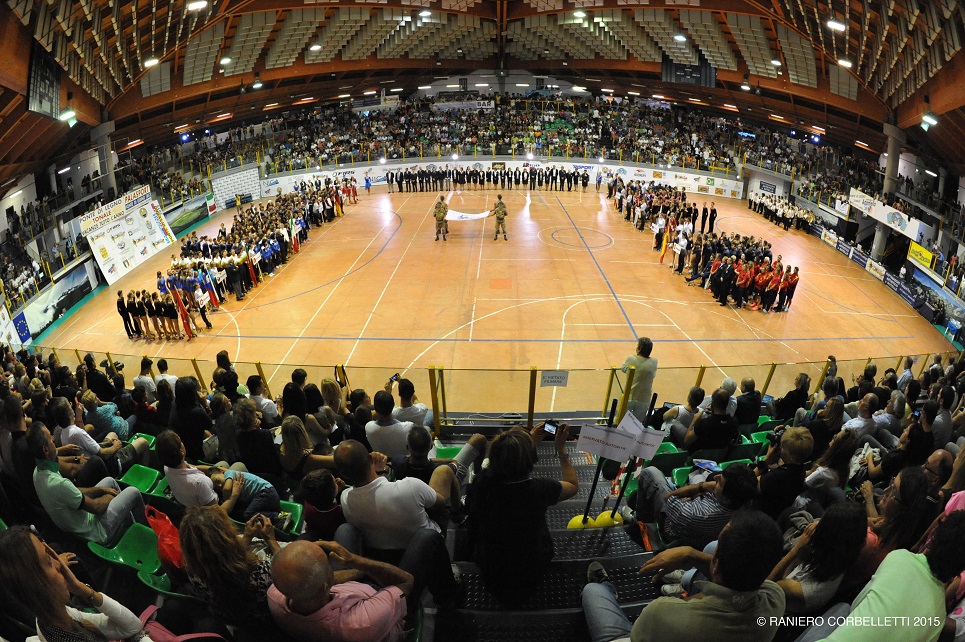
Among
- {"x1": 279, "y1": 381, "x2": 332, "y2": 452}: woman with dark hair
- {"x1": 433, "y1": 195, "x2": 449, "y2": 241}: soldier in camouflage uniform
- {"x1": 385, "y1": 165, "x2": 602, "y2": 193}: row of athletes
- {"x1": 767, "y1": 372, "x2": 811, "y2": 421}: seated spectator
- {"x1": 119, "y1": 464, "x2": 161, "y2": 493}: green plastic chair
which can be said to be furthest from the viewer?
{"x1": 385, "y1": 165, "x2": 602, "y2": 193}: row of athletes

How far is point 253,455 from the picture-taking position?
5.89m

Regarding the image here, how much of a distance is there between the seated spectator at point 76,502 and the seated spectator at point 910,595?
538cm

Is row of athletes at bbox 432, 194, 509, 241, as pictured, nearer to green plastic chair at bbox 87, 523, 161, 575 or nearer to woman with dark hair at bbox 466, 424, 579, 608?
green plastic chair at bbox 87, 523, 161, 575

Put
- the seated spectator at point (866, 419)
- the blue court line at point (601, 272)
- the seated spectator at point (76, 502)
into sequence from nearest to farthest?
the seated spectator at point (76, 502) → the seated spectator at point (866, 419) → the blue court line at point (601, 272)

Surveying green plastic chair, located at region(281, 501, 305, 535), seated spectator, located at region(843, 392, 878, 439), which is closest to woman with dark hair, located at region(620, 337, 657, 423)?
seated spectator, located at region(843, 392, 878, 439)

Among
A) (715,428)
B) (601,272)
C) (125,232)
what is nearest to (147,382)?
(715,428)

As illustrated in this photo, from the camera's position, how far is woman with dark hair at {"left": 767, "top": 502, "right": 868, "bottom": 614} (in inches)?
137

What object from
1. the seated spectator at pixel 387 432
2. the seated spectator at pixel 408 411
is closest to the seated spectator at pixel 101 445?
the seated spectator at pixel 387 432

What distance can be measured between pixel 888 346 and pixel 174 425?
17.9 m

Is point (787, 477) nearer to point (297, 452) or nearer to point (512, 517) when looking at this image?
point (512, 517)

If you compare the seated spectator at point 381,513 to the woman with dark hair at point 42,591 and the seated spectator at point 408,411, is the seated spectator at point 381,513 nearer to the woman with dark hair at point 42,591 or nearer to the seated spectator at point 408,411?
the woman with dark hair at point 42,591

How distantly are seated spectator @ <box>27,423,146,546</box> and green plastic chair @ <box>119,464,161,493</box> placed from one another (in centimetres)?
108

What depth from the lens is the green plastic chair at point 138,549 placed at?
15.8 ft

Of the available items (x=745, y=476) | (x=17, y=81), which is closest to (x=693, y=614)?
(x=745, y=476)
